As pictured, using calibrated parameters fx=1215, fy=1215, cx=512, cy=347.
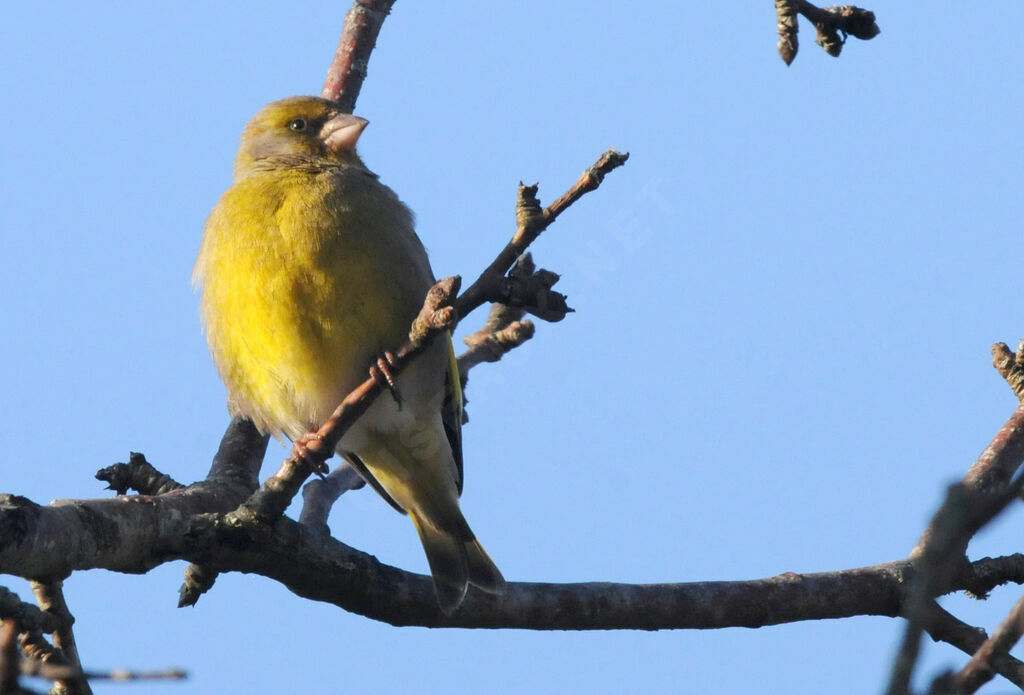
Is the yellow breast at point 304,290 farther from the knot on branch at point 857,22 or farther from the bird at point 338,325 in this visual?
the knot on branch at point 857,22

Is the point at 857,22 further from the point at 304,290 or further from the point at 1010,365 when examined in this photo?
the point at 304,290

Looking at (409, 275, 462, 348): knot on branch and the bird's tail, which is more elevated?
(409, 275, 462, 348): knot on branch

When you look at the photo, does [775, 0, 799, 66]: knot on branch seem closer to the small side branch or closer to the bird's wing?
the small side branch

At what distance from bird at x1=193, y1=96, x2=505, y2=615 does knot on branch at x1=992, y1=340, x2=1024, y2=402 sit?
1.86m

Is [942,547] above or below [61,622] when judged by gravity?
below

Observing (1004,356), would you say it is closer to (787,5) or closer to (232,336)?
(787,5)

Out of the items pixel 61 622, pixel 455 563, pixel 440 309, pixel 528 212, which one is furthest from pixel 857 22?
pixel 61 622

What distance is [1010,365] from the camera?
4164mm

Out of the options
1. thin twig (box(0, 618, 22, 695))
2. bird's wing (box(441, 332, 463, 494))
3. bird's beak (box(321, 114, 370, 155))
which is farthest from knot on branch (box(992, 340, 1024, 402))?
thin twig (box(0, 618, 22, 695))

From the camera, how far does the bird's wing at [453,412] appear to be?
4816 millimetres

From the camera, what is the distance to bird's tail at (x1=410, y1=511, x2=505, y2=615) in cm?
377

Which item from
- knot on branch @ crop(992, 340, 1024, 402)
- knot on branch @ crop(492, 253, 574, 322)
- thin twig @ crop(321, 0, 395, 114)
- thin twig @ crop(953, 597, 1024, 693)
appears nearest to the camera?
thin twig @ crop(953, 597, 1024, 693)

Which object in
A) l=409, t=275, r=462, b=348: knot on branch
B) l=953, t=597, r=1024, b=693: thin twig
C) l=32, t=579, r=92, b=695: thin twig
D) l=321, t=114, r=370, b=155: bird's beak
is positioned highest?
l=321, t=114, r=370, b=155: bird's beak

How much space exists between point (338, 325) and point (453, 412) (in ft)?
2.64
